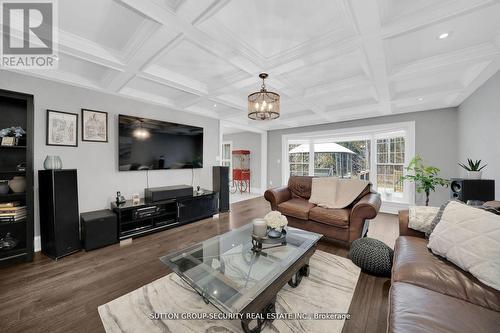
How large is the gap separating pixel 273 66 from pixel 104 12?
1698mm

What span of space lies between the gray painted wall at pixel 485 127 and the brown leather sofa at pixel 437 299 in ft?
7.23

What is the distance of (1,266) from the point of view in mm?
2082

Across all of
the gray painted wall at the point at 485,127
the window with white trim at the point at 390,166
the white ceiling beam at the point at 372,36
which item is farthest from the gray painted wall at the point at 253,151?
the gray painted wall at the point at 485,127

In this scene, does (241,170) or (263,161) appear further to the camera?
(241,170)

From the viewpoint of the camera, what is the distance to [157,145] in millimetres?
3584

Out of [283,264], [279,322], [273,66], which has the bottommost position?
[279,322]

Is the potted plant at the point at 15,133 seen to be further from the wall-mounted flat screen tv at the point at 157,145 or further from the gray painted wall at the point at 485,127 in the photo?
the gray painted wall at the point at 485,127

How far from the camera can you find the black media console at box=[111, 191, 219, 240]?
284 centimetres

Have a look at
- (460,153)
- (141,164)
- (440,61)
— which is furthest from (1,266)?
(460,153)

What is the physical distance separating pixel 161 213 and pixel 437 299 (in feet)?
11.0

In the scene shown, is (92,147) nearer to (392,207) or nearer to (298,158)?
(298,158)

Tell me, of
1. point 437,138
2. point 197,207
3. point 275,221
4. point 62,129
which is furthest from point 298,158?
point 62,129

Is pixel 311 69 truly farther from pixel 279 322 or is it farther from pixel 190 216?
pixel 190 216

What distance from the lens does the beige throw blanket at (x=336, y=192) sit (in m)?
2.93
